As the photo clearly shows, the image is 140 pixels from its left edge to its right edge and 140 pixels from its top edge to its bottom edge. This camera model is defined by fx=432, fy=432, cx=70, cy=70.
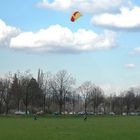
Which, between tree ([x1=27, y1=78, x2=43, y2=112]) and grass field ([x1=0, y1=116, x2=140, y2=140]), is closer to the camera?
grass field ([x1=0, y1=116, x2=140, y2=140])

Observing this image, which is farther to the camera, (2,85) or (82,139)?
(2,85)

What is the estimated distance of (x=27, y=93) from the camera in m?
131

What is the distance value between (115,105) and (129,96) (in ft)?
26.1

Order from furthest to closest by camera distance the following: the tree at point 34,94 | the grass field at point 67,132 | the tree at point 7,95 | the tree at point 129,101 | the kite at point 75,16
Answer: the tree at point 129,101 → the tree at point 34,94 → the tree at point 7,95 → the kite at point 75,16 → the grass field at point 67,132

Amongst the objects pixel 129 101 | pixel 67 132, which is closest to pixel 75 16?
pixel 67 132

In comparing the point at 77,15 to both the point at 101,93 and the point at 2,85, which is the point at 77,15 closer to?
the point at 2,85

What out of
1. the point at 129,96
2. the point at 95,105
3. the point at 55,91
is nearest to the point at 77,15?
the point at 55,91

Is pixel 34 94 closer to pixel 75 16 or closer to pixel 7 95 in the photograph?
pixel 7 95

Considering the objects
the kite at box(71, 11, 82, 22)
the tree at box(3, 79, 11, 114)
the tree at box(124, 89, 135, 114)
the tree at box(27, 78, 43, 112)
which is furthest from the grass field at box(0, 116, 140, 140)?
the tree at box(124, 89, 135, 114)

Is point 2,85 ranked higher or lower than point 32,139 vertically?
higher

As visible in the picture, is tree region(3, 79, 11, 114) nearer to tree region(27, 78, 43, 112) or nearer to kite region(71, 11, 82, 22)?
tree region(27, 78, 43, 112)

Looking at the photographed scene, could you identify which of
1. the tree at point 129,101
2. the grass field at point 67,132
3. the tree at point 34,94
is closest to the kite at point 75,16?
the grass field at point 67,132

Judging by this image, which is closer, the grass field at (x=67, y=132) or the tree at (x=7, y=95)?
the grass field at (x=67, y=132)

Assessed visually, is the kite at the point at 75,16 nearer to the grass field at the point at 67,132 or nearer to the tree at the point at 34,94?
the grass field at the point at 67,132
